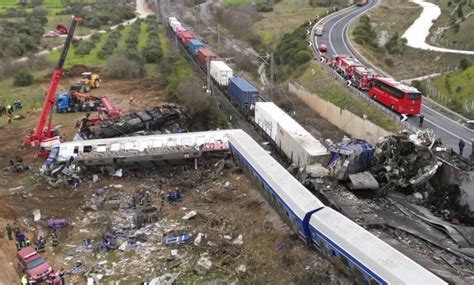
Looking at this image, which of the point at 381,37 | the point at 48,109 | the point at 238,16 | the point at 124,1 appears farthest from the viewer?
the point at 124,1

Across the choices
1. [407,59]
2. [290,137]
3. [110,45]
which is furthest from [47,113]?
[407,59]

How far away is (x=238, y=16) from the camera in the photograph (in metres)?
91.5

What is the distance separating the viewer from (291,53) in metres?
61.3

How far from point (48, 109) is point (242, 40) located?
46.9 metres

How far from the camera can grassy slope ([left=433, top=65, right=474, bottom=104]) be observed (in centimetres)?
4722

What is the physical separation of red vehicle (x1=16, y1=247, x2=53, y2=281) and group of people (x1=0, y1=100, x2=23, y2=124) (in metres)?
24.1

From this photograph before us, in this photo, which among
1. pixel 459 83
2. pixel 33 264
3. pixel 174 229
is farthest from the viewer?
pixel 459 83

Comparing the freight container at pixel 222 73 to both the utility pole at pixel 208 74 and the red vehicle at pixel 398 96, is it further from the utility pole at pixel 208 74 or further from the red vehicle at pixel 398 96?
the red vehicle at pixel 398 96

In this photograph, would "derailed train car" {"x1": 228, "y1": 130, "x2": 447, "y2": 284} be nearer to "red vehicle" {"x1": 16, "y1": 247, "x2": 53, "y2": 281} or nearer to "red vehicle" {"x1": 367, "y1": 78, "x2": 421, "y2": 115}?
"red vehicle" {"x1": 16, "y1": 247, "x2": 53, "y2": 281}

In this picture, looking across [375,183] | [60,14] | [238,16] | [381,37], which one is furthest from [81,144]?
[60,14]

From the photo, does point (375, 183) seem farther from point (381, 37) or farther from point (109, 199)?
point (381, 37)

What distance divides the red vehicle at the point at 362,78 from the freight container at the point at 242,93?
10.1m

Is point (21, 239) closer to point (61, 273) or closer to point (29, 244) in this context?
point (29, 244)

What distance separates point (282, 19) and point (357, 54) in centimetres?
3912
